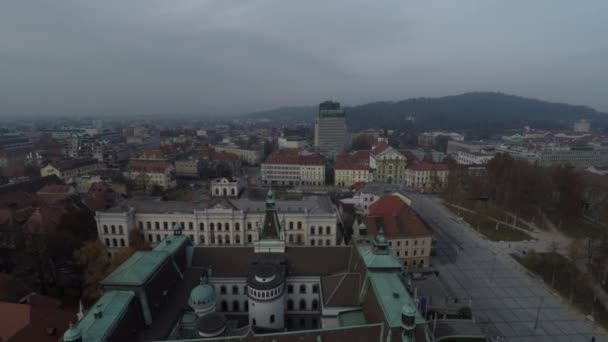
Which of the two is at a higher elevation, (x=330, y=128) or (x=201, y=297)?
(x=330, y=128)

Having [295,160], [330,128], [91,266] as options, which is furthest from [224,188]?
[330,128]

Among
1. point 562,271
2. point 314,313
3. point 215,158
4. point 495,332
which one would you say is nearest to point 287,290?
point 314,313

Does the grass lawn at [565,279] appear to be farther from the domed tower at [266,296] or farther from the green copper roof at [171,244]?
the green copper roof at [171,244]

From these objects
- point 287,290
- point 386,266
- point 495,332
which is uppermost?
point 386,266

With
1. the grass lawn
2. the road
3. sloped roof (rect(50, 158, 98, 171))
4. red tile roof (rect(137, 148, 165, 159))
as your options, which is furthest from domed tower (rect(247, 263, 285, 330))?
red tile roof (rect(137, 148, 165, 159))

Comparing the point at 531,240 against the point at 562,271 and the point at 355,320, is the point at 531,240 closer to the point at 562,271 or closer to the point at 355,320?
the point at 562,271

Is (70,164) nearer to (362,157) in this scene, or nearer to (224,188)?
(224,188)
